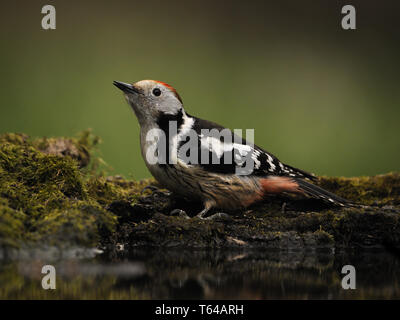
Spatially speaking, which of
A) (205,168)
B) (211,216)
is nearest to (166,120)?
(205,168)

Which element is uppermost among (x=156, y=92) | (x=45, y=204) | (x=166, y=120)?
(x=156, y=92)

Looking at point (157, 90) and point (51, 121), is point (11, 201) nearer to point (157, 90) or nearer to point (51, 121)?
point (157, 90)

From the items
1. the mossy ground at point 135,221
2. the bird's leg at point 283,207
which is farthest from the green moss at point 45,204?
the bird's leg at point 283,207

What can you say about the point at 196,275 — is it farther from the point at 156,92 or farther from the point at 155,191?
the point at 156,92

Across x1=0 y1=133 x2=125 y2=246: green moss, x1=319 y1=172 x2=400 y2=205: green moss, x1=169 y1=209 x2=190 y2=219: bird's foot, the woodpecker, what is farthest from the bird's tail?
x1=0 y1=133 x2=125 y2=246: green moss

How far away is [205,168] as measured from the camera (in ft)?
9.55

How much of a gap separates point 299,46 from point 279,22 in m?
0.76

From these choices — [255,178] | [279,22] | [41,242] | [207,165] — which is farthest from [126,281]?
[279,22]

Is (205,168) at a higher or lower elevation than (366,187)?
higher

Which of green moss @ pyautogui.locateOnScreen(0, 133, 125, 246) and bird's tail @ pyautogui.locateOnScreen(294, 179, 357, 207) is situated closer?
green moss @ pyautogui.locateOnScreen(0, 133, 125, 246)

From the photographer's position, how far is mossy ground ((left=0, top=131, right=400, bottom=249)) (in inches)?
85.0

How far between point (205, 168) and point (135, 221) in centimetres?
60

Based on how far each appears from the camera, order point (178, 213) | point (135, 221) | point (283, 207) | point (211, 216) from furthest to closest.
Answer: point (283, 207), point (178, 213), point (211, 216), point (135, 221)

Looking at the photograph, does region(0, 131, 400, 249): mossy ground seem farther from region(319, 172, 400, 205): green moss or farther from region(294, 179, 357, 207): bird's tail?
region(319, 172, 400, 205): green moss
